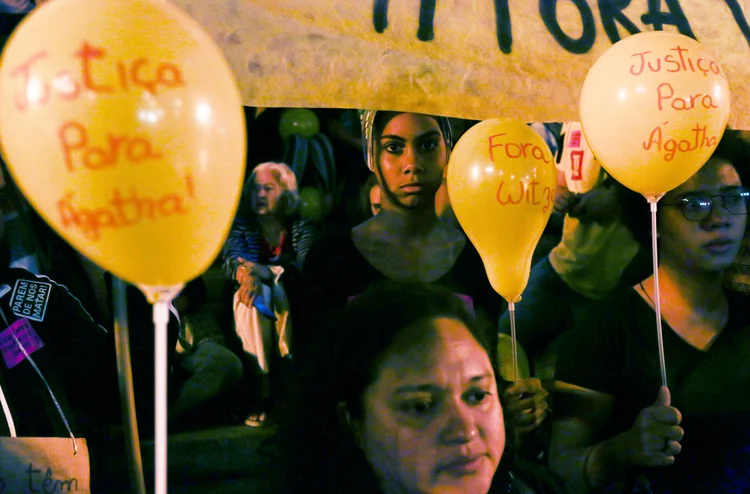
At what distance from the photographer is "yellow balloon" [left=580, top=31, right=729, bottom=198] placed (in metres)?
1.59

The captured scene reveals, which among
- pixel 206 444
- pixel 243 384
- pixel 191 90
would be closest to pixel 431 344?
pixel 243 384

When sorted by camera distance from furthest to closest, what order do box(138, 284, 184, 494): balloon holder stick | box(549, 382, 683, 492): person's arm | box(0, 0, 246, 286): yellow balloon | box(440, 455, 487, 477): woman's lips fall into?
box(549, 382, 683, 492): person's arm, box(440, 455, 487, 477): woman's lips, box(138, 284, 184, 494): balloon holder stick, box(0, 0, 246, 286): yellow balloon

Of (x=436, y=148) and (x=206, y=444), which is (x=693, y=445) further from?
(x=206, y=444)

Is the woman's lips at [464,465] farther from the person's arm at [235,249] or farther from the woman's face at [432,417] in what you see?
the person's arm at [235,249]

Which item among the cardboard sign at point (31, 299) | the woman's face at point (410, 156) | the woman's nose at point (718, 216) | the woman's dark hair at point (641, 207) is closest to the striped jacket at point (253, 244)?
the woman's face at point (410, 156)

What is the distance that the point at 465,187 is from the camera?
1713 millimetres

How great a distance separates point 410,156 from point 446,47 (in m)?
0.32

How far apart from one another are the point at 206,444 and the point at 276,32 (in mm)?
1108

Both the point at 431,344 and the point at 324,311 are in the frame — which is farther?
the point at 324,311

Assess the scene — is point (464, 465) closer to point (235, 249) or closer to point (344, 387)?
point (344, 387)

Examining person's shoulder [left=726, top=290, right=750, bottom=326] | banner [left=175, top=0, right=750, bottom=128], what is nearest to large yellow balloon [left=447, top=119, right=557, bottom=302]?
banner [left=175, top=0, right=750, bottom=128]

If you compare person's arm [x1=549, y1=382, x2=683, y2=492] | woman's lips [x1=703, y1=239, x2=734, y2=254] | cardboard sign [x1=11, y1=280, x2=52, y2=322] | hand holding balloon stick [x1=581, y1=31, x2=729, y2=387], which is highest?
hand holding balloon stick [x1=581, y1=31, x2=729, y2=387]

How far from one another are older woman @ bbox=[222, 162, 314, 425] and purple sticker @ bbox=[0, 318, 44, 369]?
51cm

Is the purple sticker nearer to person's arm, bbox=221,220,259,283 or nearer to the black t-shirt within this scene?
person's arm, bbox=221,220,259,283
